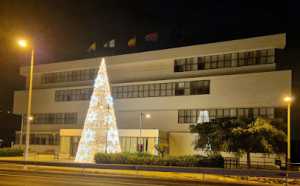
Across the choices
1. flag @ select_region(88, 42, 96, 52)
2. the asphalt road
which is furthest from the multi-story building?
the asphalt road

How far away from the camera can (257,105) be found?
126ft

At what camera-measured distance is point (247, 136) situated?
28.5m

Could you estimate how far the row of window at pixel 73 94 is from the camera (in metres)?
51.5

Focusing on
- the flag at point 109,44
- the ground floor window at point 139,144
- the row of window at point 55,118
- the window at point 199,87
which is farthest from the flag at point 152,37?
the ground floor window at point 139,144

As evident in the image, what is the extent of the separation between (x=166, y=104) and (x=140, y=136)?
5.14 metres

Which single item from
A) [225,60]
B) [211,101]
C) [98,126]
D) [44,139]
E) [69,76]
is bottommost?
[44,139]

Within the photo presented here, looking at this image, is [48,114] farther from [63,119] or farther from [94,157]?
[94,157]

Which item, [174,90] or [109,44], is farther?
[109,44]

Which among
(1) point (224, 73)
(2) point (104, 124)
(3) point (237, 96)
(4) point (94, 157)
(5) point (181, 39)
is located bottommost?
(4) point (94, 157)

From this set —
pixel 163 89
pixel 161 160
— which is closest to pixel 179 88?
pixel 163 89

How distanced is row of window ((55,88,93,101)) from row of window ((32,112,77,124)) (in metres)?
2.34

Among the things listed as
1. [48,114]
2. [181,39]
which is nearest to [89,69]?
[48,114]

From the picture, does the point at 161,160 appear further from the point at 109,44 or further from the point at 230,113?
the point at 109,44

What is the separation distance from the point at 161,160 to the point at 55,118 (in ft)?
103
